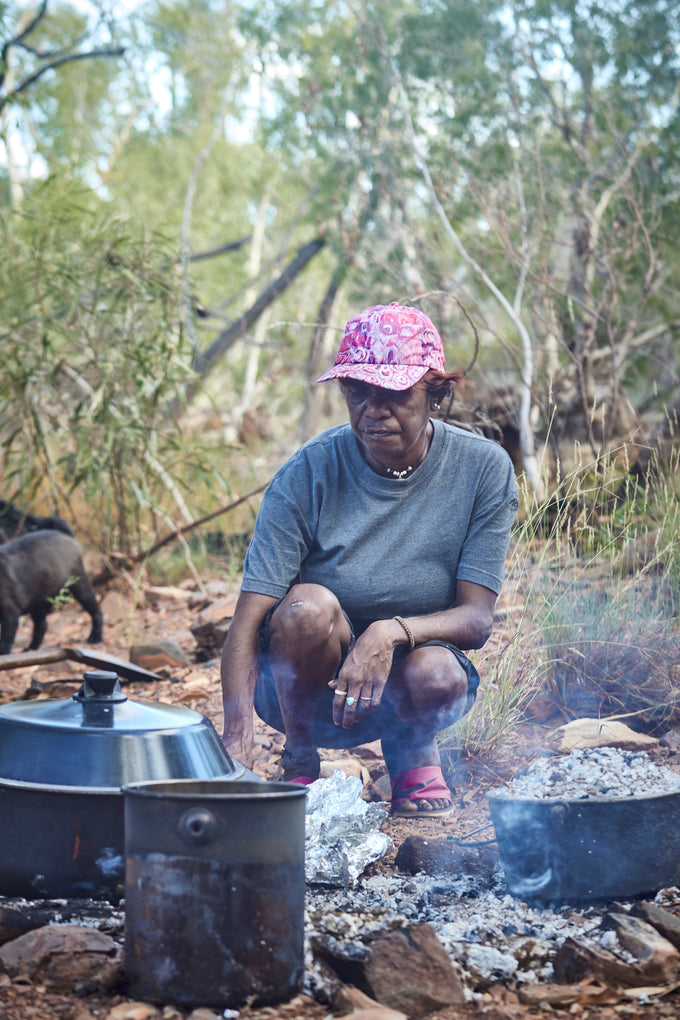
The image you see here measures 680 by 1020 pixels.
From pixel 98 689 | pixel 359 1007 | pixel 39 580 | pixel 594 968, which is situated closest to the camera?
pixel 359 1007

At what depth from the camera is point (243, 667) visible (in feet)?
8.05

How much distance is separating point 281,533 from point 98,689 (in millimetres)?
736

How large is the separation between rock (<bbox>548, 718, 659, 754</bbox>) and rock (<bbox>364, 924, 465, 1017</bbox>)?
135 centimetres

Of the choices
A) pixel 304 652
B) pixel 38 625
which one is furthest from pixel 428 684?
pixel 38 625

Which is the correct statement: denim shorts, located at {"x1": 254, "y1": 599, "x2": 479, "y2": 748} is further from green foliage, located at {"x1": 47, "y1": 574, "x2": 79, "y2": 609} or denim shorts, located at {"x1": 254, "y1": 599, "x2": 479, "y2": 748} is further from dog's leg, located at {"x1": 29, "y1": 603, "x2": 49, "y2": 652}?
dog's leg, located at {"x1": 29, "y1": 603, "x2": 49, "y2": 652}

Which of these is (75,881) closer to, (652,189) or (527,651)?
(527,651)

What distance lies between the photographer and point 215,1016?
4.83 feet

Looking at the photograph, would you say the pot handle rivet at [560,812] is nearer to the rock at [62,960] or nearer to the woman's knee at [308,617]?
the woman's knee at [308,617]

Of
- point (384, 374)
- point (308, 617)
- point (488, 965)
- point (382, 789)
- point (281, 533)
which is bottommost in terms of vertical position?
point (382, 789)

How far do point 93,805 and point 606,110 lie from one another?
24.5ft

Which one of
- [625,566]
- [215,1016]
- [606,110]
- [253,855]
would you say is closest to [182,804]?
[253,855]

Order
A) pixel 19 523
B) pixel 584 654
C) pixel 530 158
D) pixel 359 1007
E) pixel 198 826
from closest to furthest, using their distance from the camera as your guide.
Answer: pixel 198 826, pixel 359 1007, pixel 584 654, pixel 19 523, pixel 530 158

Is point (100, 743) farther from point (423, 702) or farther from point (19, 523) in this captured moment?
point (19, 523)

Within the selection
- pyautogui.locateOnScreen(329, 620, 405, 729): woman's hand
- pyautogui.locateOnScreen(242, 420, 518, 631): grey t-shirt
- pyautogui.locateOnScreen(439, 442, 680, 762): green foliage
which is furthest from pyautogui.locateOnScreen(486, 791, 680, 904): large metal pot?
pyautogui.locateOnScreen(439, 442, 680, 762): green foliage
